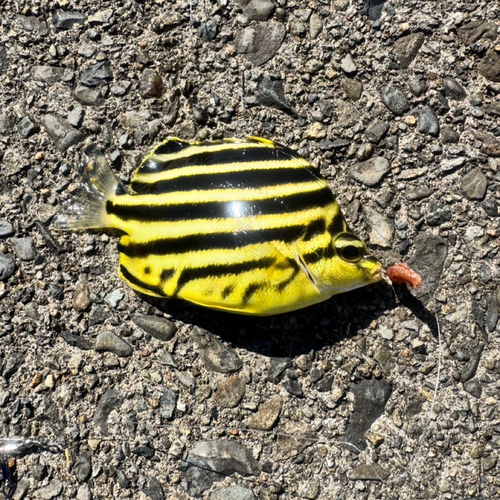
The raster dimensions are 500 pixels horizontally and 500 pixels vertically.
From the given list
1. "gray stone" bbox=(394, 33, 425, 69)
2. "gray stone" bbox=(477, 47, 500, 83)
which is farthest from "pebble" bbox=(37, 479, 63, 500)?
"gray stone" bbox=(477, 47, 500, 83)

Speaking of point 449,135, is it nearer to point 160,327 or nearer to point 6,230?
point 160,327

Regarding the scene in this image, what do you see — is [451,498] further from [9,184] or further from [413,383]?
[9,184]

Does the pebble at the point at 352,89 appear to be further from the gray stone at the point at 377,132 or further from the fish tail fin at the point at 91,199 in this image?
the fish tail fin at the point at 91,199

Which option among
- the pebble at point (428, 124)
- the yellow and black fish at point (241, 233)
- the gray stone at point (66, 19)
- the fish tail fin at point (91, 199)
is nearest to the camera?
the yellow and black fish at point (241, 233)

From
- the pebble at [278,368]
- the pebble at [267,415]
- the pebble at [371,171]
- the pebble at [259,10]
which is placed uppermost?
the pebble at [259,10]

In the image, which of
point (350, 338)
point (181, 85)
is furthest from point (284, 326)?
point (181, 85)

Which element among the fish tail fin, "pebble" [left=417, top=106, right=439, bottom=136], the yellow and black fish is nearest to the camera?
the yellow and black fish

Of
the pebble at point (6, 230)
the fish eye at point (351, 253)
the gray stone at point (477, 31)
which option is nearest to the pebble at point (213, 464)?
the fish eye at point (351, 253)

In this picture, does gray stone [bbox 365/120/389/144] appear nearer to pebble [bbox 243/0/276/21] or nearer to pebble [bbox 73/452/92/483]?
pebble [bbox 243/0/276/21]
